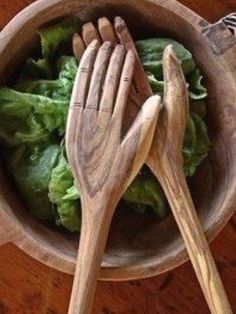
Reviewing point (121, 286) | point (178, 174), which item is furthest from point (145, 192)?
point (121, 286)

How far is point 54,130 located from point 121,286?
0.87 feet

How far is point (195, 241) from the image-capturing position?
2.85ft

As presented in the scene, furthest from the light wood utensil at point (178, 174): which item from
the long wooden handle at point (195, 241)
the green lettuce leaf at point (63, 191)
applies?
the green lettuce leaf at point (63, 191)

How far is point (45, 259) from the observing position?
0.87 metres

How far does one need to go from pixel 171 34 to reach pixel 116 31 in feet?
0.25

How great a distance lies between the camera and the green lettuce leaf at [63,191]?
3.00 ft

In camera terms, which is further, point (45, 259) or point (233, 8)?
point (233, 8)

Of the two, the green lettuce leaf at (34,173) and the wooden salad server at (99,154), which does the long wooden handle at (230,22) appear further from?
the green lettuce leaf at (34,173)

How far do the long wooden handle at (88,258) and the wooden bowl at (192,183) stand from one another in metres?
0.03

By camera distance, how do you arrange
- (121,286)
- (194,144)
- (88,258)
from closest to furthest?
1. (88,258)
2. (194,144)
3. (121,286)

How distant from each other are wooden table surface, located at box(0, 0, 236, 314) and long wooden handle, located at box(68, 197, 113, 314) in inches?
7.9

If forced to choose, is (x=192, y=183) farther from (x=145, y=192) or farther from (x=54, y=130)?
(x=54, y=130)

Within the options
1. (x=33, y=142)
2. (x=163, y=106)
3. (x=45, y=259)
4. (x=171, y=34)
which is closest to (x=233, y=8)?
(x=171, y=34)

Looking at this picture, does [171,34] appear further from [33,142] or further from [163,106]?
[33,142]
